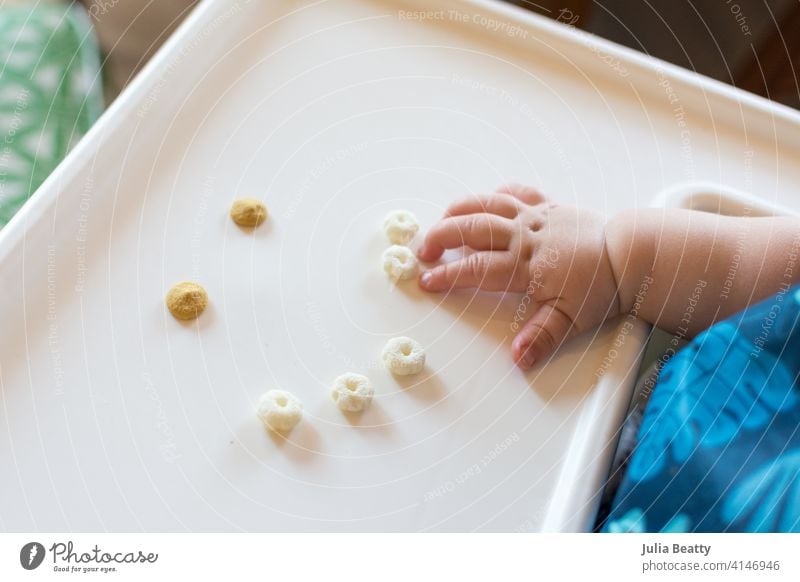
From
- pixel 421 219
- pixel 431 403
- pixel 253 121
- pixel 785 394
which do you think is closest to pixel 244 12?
pixel 253 121

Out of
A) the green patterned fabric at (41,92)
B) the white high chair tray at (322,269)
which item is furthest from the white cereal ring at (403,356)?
the green patterned fabric at (41,92)

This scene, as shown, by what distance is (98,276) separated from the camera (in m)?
0.43

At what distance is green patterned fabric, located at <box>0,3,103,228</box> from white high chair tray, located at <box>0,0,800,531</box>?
11 cm

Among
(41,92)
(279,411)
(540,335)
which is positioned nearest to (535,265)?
(540,335)

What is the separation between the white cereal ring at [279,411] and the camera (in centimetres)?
40

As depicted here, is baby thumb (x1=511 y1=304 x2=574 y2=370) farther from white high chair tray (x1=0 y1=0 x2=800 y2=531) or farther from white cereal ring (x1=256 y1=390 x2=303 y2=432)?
white cereal ring (x1=256 y1=390 x2=303 y2=432)

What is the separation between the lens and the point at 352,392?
1.35ft

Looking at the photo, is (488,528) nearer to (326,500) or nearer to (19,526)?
(326,500)

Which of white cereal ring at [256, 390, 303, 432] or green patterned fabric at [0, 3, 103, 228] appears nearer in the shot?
white cereal ring at [256, 390, 303, 432]

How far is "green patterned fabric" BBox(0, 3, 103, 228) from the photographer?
573mm

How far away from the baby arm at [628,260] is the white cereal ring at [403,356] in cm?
4

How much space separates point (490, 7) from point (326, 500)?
383 millimetres

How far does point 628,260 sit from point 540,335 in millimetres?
75

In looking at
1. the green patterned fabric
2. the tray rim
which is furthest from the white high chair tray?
the green patterned fabric
